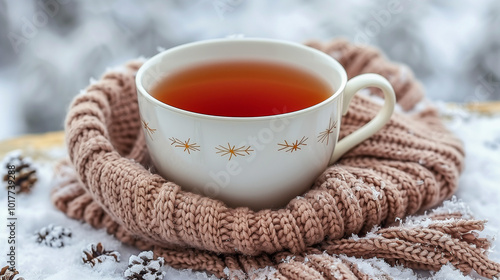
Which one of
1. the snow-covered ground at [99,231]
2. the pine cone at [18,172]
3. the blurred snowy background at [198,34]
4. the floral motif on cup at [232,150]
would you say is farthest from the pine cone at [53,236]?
the blurred snowy background at [198,34]

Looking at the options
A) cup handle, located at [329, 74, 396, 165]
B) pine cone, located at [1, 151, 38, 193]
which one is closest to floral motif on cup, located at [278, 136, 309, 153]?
cup handle, located at [329, 74, 396, 165]

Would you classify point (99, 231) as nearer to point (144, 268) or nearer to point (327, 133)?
point (144, 268)

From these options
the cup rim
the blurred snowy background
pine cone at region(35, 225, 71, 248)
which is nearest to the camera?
the cup rim

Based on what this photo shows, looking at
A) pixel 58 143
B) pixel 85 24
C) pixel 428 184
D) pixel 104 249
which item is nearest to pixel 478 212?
pixel 428 184

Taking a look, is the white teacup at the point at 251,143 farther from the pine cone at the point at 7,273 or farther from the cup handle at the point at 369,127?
the pine cone at the point at 7,273

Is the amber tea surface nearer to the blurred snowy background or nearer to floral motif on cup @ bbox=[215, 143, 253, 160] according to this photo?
floral motif on cup @ bbox=[215, 143, 253, 160]

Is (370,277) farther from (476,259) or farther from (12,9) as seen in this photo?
(12,9)

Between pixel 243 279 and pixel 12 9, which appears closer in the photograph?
pixel 243 279
